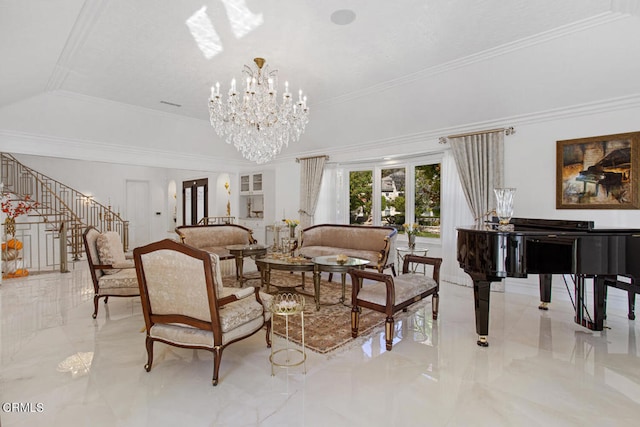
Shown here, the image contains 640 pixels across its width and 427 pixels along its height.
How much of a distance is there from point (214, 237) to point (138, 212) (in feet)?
21.7

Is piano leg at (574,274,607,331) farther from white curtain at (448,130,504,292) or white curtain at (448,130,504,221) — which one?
white curtain at (448,130,504,221)

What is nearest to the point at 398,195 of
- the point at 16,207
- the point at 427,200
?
the point at 427,200

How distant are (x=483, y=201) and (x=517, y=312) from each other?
1812mm

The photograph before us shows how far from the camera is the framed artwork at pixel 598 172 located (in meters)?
4.12

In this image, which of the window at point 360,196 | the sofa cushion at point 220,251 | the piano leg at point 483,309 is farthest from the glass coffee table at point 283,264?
the window at point 360,196

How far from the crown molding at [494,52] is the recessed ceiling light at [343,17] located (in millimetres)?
1706

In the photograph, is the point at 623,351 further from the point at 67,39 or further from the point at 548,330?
the point at 67,39

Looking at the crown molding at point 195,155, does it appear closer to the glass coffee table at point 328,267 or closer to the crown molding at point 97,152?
the crown molding at point 97,152

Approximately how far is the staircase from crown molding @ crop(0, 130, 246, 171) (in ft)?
4.93

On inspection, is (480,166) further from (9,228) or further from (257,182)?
(9,228)

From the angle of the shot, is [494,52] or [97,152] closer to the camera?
[494,52]

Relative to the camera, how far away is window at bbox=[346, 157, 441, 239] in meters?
6.23

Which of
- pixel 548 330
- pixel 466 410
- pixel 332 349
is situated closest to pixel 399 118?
pixel 548 330

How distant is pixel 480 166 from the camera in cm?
514
